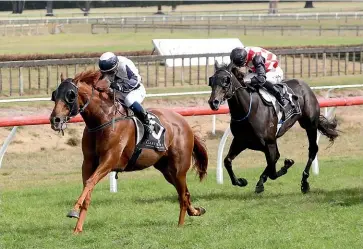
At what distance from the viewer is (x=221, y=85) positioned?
9641 mm

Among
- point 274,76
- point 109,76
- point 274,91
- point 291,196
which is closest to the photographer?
point 109,76

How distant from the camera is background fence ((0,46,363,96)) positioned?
23094 mm

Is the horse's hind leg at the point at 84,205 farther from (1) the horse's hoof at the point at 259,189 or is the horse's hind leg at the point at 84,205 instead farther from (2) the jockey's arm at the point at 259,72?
(2) the jockey's arm at the point at 259,72

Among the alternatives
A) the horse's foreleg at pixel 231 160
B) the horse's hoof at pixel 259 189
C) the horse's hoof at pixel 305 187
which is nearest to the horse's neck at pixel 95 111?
the horse's foreleg at pixel 231 160

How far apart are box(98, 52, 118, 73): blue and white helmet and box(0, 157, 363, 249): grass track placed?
A: 4.39ft

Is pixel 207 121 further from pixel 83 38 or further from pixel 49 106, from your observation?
pixel 83 38

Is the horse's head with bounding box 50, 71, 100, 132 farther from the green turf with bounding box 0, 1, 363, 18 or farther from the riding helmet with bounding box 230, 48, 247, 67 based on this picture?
the green turf with bounding box 0, 1, 363, 18

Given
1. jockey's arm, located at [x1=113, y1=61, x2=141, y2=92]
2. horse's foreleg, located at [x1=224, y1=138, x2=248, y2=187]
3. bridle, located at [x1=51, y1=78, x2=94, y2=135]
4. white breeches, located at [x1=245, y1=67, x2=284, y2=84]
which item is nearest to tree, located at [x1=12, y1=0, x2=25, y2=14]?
white breeches, located at [x1=245, y1=67, x2=284, y2=84]

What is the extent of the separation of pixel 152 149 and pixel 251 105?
2.07m

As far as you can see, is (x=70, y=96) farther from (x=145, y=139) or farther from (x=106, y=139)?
(x=145, y=139)

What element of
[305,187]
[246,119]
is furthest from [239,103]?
[305,187]

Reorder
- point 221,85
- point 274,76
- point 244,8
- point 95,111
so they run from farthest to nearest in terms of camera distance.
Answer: point 244,8
point 274,76
point 221,85
point 95,111

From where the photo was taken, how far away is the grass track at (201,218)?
286 inches

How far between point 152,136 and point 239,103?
6.28 ft
